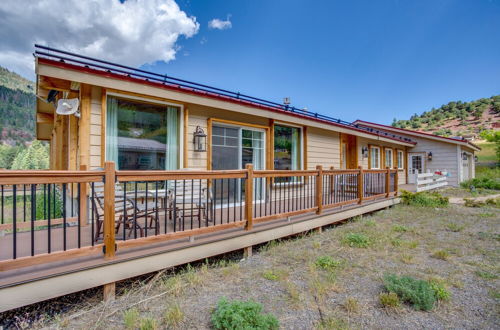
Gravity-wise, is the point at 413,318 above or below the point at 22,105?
below

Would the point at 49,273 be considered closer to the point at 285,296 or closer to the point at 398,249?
the point at 285,296

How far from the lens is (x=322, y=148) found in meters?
7.88

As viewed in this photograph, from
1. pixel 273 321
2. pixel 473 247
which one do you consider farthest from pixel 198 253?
pixel 473 247

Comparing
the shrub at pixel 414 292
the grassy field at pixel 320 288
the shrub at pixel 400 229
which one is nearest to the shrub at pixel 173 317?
the grassy field at pixel 320 288

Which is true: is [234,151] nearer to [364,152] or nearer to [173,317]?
[173,317]

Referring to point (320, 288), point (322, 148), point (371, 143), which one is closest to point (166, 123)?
point (320, 288)

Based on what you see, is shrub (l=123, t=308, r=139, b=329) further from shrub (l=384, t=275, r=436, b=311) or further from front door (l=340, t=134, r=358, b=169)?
front door (l=340, t=134, r=358, b=169)

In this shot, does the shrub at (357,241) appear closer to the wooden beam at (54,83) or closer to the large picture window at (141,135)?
the large picture window at (141,135)

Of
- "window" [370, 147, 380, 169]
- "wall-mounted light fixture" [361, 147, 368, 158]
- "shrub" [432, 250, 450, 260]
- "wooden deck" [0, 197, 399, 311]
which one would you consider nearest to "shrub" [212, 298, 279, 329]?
"wooden deck" [0, 197, 399, 311]

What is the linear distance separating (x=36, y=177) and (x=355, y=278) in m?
3.41

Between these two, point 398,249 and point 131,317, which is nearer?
point 131,317

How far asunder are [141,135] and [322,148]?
549cm

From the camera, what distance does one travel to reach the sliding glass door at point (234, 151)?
5300 mm

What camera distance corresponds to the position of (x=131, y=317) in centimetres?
213
